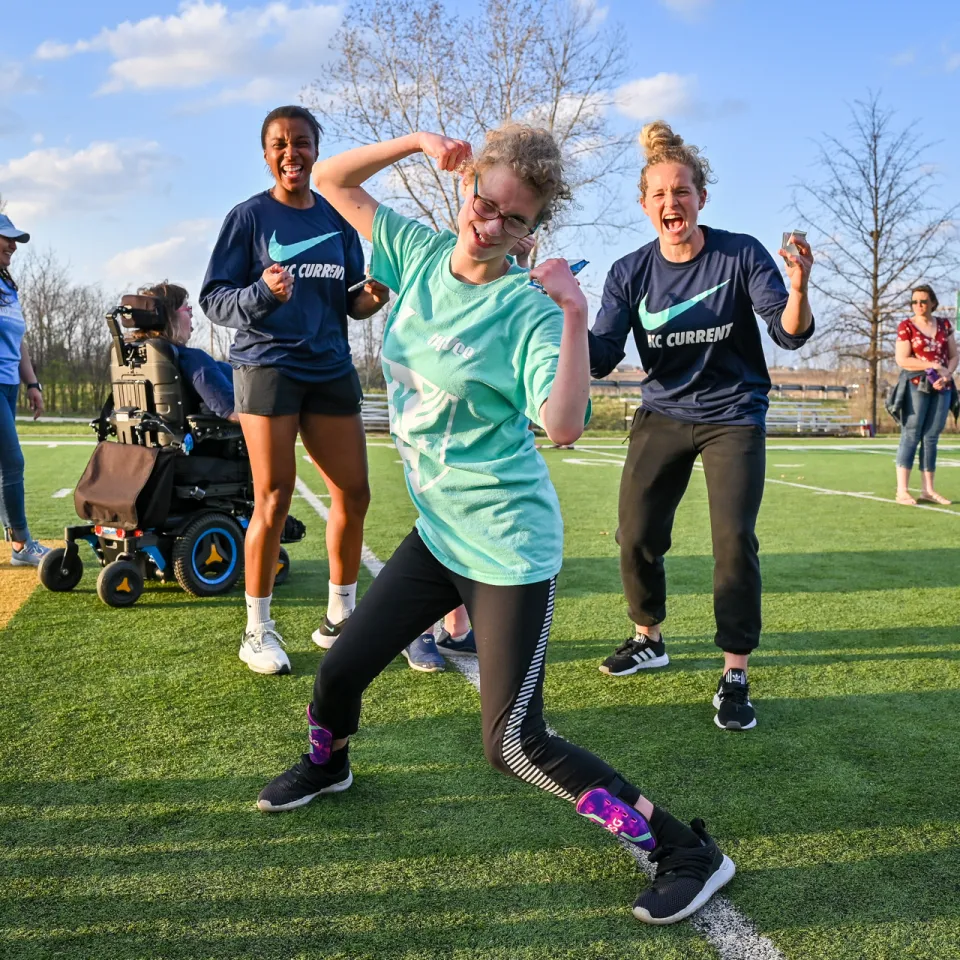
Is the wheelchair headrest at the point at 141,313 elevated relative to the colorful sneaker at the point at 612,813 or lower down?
elevated

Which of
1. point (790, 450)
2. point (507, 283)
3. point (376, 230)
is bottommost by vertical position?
point (790, 450)

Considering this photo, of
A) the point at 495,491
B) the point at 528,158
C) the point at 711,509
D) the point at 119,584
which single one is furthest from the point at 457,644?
the point at 528,158

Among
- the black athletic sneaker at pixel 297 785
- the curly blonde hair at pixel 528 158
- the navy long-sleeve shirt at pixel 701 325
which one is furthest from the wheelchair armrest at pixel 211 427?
the curly blonde hair at pixel 528 158

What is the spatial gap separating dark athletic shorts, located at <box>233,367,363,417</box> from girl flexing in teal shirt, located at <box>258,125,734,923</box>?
1.56m

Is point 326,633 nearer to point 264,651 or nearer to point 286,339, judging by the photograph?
point 264,651

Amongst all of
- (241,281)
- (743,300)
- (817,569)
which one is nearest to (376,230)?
(241,281)

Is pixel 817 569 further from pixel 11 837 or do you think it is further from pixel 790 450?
pixel 790 450

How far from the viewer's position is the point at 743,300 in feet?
12.6

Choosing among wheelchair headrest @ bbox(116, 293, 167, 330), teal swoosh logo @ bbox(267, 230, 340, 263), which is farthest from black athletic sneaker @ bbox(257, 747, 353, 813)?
wheelchair headrest @ bbox(116, 293, 167, 330)

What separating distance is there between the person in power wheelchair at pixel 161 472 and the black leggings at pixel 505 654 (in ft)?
10.2

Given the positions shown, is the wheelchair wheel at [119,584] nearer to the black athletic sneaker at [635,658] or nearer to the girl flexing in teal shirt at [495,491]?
the black athletic sneaker at [635,658]

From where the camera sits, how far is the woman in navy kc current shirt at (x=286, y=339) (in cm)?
400

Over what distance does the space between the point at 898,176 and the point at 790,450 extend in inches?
734

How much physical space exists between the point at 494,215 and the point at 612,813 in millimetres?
1502
